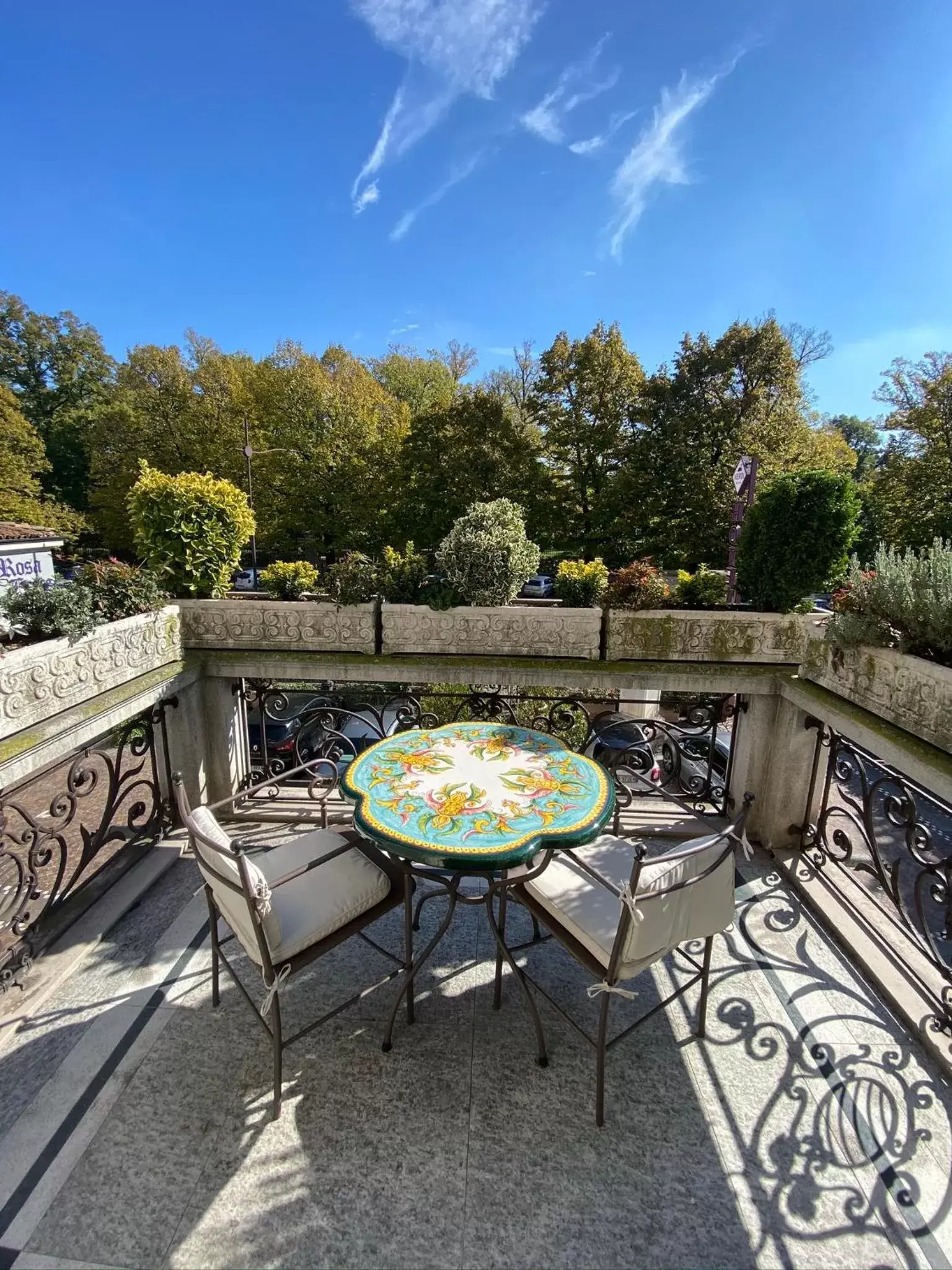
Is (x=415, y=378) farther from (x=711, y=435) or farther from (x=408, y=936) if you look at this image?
(x=408, y=936)

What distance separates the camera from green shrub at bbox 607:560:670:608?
3842 mm

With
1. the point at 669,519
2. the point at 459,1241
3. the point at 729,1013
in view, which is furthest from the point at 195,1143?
the point at 669,519

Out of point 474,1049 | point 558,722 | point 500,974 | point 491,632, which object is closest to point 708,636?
point 558,722

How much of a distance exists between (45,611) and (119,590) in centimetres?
56

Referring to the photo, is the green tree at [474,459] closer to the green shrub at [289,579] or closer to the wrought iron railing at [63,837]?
the green shrub at [289,579]

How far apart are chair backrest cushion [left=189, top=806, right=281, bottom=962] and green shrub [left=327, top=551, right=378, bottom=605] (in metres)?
1.96

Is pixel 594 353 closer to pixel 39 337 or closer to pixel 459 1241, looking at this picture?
pixel 459 1241

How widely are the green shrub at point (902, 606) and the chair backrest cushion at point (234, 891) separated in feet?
10.4

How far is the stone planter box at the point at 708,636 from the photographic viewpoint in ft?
12.0

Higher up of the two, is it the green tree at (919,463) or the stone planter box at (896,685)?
the green tree at (919,463)

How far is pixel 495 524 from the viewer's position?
4.09 m

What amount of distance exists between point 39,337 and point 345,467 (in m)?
24.2

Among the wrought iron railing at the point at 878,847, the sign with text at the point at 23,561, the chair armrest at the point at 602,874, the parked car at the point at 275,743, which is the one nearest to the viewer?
the chair armrest at the point at 602,874

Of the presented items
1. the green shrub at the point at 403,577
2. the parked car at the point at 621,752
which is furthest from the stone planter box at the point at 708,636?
the green shrub at the point at 403,577
